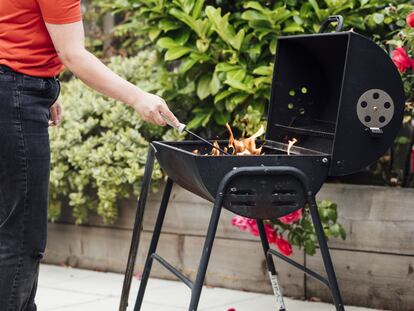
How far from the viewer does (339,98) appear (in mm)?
3314

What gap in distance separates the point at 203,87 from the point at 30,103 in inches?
84.1

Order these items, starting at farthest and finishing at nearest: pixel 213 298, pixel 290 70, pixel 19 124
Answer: pixel 213 298, pixel 290 70, pixel 19 124

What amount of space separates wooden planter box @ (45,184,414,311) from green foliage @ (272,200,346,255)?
0.54 feet

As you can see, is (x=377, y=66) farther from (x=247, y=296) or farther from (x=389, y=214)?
(x=247, y=296)

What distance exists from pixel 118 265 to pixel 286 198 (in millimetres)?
2390

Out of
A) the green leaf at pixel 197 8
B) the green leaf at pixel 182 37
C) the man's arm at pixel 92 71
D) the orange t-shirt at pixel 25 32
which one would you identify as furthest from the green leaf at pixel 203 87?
the orange t-shirt at pixel 25 32

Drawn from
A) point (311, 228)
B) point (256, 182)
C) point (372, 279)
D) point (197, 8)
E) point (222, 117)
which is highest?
point (197, 8)

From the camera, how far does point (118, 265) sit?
522 cm

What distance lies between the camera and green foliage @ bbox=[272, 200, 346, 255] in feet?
13.2

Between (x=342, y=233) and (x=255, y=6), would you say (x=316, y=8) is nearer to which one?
(x=255, y=6)

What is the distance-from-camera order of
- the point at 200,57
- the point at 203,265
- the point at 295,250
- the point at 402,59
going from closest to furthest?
the point at 203,265 < the point at 402,59 < the point at 295,250 < the point at 200,57

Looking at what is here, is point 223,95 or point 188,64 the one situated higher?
point 188,64

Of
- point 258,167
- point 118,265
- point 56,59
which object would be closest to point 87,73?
point 56,59

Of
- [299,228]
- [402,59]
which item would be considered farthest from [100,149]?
[402,59]
